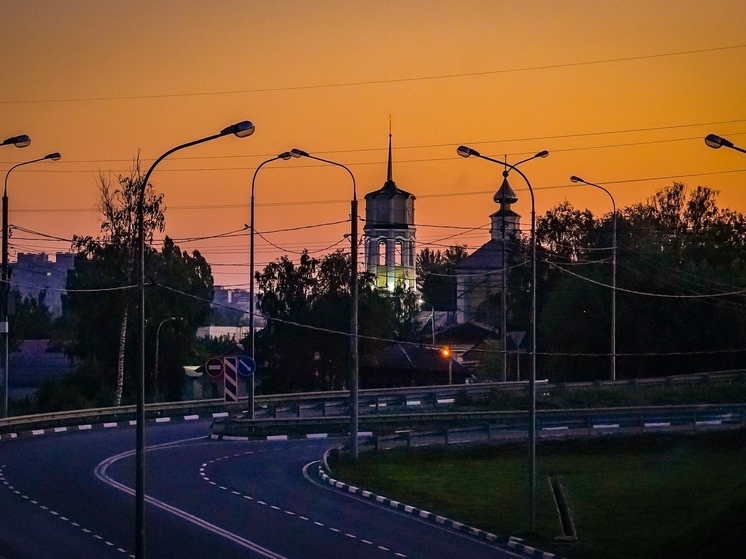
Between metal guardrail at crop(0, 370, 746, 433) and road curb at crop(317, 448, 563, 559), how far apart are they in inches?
546

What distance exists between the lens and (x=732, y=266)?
261 feet

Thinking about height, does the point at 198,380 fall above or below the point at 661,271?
below

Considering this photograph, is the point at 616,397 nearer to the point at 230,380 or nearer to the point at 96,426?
the point at 96,426

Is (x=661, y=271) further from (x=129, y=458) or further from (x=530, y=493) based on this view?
(x=530, y=493)

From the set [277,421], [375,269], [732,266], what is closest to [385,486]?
[277,421]

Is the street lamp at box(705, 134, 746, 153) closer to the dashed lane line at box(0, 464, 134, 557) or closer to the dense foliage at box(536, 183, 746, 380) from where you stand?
the dashed lane line at box(0, 464, 134, 557)

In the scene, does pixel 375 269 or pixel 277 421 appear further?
pixel 375 269

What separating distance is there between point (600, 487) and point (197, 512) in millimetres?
11757

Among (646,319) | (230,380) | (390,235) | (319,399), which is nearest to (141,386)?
(230,380)

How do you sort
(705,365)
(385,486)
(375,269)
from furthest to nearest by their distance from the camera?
(375,269) → (705,365) → (385,486)

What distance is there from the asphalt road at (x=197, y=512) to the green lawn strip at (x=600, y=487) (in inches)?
68.7

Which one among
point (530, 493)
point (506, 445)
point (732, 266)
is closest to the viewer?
point (530, 493)

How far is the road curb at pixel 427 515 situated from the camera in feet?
75.0

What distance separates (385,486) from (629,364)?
130 feet
